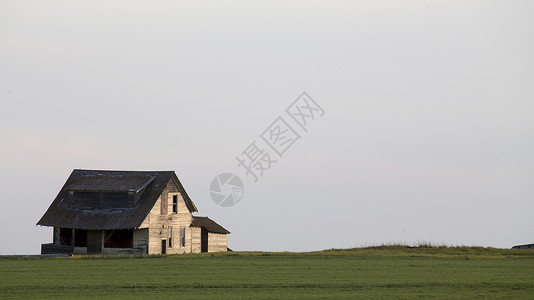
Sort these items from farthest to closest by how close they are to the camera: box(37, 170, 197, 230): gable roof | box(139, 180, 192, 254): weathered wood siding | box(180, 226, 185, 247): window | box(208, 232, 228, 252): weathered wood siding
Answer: box(208, 232, 228, 252): weathered wood siding < box(180, 226, 185, 247): window < box(139, 180, 192, 254): weathered wood siding < box(37, 170, 197, 230): gable roof

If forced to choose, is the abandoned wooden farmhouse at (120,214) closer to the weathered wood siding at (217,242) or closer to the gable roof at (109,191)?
the gable roof at (109,191)

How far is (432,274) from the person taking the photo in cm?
3919

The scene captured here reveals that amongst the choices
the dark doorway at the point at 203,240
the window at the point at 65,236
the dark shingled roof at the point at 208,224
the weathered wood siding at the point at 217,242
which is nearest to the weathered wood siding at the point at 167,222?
the dark shingled roof at the point at 208,224

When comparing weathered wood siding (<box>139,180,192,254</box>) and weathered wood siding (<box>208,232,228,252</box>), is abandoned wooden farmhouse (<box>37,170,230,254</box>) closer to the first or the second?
weathered wood siding (<box>139,180,192,254</box>)

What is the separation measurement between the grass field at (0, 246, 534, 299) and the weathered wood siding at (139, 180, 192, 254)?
8.71 meters

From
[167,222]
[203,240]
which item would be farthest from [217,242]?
[167,222]

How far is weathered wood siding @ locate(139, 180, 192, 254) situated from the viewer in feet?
203

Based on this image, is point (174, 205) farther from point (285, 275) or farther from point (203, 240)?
point (285, 275)

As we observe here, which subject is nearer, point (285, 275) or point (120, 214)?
point (285, 275)

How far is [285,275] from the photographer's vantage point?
3884 centimetres

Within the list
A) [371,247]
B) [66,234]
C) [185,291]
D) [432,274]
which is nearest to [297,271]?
[432,274]

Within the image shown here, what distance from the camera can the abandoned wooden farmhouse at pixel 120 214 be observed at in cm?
6178

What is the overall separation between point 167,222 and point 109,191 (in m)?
5.01

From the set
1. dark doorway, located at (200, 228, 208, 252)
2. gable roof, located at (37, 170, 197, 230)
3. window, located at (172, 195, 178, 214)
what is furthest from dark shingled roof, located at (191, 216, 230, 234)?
window, located at (172, 195, 178, 214)
